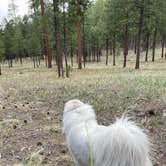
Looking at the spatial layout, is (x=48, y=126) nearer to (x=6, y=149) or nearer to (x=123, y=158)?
(x=6, y=149)

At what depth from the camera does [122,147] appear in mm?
2930

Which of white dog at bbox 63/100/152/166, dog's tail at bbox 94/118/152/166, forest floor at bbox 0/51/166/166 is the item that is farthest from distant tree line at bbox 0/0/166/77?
dog's tail at bbox 94/118/152/166

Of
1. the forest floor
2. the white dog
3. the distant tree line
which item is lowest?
the forest floor

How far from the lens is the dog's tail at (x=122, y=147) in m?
2.93

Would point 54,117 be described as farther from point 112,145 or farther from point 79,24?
point 79,24

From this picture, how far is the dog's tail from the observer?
293 centimetres

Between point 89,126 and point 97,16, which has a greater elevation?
point 97,16

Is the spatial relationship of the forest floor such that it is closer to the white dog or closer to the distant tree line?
the white dog

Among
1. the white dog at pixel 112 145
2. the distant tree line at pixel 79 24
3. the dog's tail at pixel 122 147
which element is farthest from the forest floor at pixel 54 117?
the distant tree line at pixel 79 24

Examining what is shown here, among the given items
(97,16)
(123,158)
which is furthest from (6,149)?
(97,16)

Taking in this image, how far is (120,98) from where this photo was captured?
9258 mm

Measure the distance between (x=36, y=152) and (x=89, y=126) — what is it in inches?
105

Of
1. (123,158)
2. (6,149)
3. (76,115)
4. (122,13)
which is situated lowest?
(6,149)

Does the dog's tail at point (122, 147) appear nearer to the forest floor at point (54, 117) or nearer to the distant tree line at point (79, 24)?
the forest floor at point (54, 117)
